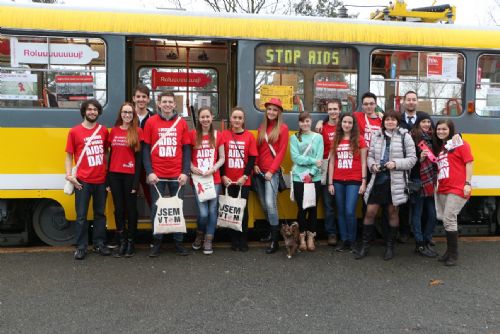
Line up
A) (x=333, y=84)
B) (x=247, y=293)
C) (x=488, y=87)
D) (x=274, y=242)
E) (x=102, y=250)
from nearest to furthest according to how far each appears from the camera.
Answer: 1. (x=247, y=293)
2. (x=102, y=250)
3. (x=274, y=242)
4. (x=333, y=84)
5. (x=488, y=87)

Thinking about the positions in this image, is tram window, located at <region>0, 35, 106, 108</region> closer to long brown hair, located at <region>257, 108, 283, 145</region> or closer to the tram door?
the tram door

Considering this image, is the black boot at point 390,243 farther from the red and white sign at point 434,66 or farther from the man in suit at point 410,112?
the red and white sign at point 434,66

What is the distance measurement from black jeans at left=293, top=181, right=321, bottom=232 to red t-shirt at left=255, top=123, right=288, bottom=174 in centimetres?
34

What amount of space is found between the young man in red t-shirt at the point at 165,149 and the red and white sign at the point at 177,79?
6.38 ft

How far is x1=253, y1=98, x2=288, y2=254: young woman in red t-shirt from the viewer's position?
5.49 m

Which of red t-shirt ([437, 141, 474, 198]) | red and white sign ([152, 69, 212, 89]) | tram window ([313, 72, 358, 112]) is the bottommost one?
red t-shirt ([437, 141, 474, 198])

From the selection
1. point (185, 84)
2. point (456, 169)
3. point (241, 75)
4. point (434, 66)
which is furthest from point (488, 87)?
point (185, 84)

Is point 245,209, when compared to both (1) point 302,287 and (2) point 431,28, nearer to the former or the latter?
(1) point 302,287

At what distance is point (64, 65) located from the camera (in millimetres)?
5371

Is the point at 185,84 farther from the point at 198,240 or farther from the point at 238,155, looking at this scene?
the point at 198,240

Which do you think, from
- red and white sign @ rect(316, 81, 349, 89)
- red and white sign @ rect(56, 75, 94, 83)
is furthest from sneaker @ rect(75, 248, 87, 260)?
red and white sign @ rect(316, 81, 349, 89)

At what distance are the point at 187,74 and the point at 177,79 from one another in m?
0.17

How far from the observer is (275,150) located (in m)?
5.53

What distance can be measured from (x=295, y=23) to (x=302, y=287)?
3.12 m
